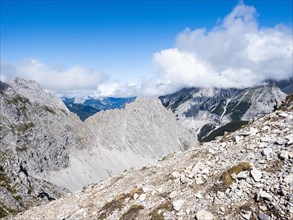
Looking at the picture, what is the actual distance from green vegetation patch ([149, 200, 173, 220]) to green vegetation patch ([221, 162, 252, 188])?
177 inches

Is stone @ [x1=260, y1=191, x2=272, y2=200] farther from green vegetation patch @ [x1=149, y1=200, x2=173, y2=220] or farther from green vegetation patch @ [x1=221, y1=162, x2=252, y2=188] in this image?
green vegetation patch @ [x1=149, y1=200, x2=173, y2=220]

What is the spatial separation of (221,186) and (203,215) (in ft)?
9.96

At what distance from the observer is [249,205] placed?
22047 millimetres

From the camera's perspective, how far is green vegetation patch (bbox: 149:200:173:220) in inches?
984

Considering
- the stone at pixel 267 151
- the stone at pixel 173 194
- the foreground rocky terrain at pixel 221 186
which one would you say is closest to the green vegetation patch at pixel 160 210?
the foreground rocky terrain at pixel 221 186

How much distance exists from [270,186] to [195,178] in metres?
6.47

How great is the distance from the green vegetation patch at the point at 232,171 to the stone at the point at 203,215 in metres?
2.87

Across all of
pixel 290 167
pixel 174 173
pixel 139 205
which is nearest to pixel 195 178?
pixel 174 173

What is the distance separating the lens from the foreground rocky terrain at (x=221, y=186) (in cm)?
2206

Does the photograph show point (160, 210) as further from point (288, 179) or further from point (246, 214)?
point (288, 179)

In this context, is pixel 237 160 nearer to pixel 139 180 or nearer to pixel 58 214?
pixel 139 180

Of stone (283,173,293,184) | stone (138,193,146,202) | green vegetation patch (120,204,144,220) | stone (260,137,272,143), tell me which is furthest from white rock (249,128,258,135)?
green vegetation patch (120,204,144,220)

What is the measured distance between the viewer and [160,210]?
25.5m

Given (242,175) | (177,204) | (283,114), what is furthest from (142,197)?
(283,114)
